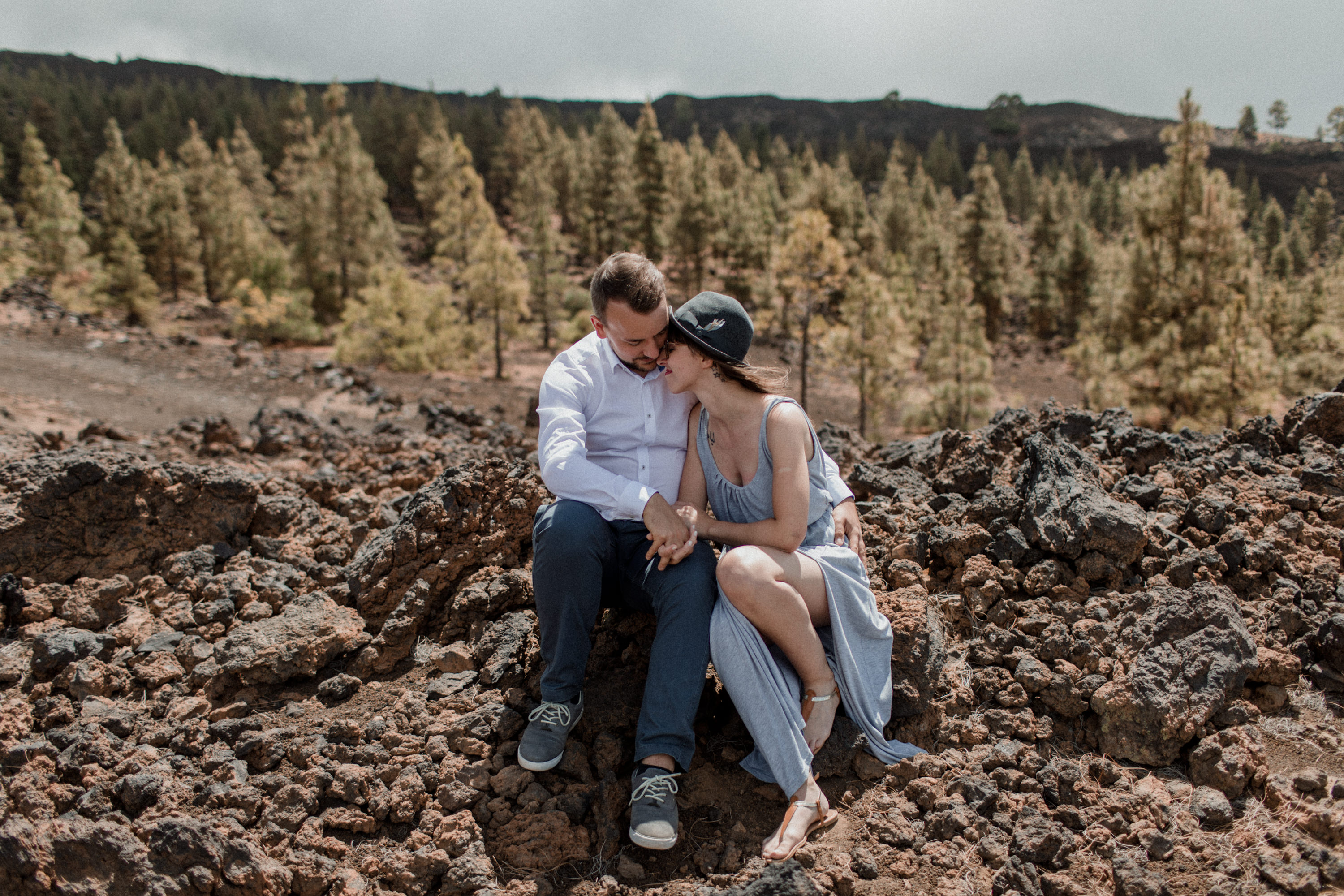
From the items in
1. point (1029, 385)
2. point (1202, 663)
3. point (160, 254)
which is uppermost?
point (160, 254)

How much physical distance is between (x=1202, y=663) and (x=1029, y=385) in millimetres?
32514

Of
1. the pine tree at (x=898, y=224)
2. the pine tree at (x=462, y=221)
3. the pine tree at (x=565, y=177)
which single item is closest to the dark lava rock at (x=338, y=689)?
the pine tree at (x=462, y=221)

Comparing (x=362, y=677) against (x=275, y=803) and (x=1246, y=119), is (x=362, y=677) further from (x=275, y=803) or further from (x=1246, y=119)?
(x=1246, y=119)

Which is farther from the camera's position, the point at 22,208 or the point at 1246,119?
the point at 1246,119

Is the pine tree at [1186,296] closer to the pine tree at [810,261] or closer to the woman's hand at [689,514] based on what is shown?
the pine tree at [810,261]

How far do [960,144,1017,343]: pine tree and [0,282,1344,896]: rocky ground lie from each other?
106 ft

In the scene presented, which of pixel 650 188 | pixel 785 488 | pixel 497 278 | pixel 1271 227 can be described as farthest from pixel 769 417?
pixel 1271 227

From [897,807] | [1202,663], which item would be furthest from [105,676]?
[1202,663]

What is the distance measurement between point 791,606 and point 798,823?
75 cm

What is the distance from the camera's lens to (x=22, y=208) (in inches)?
1156

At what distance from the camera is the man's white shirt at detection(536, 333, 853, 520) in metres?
3.21

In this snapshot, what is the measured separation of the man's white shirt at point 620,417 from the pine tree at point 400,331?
1725cm

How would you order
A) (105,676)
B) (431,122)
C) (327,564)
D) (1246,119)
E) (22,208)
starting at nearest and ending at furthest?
(105,676), (327,564), (22,208), (431,122), (1246,119)

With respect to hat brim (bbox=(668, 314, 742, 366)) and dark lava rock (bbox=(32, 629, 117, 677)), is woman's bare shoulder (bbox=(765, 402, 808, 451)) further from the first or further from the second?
dark lava rock (bbox=(32, 629, 117, 677))
